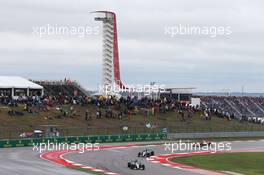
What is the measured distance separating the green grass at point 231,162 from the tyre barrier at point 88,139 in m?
13.7

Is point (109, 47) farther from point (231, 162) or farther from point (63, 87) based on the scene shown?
point (231, 162)

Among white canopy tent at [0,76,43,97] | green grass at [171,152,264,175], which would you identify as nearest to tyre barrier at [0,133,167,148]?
green grass at [171,152,264,175]

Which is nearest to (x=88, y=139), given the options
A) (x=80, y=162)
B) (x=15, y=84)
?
(x=80, y=162)

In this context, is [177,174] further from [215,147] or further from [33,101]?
[33,101]

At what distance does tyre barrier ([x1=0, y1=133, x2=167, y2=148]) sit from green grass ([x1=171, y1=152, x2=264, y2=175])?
44.8 feet

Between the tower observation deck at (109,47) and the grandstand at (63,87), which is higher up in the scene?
the tower observation deck at (109,47)

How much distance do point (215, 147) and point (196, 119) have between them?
60.6ft

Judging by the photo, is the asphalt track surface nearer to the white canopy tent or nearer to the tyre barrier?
the tyre barrier

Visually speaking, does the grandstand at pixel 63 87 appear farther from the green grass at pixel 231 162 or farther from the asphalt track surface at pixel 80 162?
the green grass at pixel 231 162

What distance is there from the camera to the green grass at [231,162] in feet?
111

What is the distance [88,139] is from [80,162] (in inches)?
729

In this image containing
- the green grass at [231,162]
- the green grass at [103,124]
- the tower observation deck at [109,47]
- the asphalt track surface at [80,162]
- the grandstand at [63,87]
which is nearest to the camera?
the asphalt track surface at [80,162]

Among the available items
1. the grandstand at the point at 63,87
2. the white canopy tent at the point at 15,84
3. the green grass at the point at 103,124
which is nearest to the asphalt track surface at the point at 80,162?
the green grass at the point at 103,124

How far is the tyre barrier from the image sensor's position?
1925 inches
